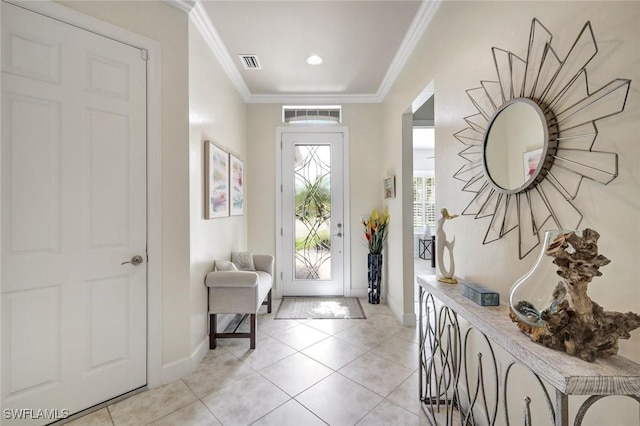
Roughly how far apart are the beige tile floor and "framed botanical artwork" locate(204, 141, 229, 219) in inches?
50.9

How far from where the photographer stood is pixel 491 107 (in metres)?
1.43

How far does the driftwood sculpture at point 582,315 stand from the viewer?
2.48ft

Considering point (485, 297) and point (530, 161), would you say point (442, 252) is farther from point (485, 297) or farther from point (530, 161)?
point (530, 161)

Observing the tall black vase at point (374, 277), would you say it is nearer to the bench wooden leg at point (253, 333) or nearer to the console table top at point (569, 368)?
the bench wooden leg at point (253, 333)

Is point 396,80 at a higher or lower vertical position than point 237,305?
higher

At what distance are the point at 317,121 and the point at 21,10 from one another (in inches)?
117

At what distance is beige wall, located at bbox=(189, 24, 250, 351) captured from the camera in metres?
2.22

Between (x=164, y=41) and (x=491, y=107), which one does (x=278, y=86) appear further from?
(x=491, y=107)

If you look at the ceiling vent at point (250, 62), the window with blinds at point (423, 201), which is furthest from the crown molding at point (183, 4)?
the window with blinds at point (423, 201)

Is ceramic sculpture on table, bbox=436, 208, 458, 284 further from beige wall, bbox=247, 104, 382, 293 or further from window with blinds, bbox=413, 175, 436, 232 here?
window with blinds, bbox=413, 175, 436, 232

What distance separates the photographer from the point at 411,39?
8.20ft

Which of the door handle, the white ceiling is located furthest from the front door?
the door handle

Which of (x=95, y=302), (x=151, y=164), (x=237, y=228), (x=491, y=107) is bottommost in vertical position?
(x=95, y=302)

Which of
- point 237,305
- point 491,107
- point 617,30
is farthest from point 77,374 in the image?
point 617,30
